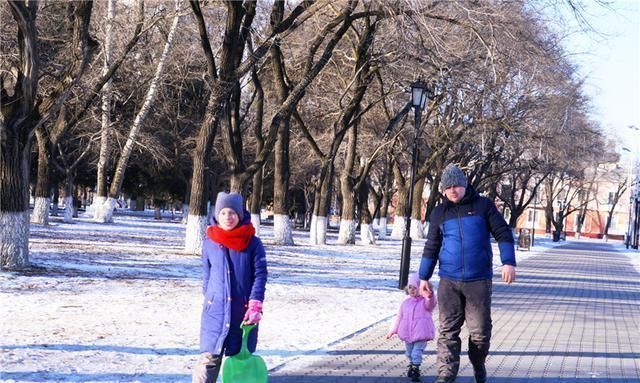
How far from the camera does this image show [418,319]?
8734 mm

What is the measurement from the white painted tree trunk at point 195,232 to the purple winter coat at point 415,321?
12.8m

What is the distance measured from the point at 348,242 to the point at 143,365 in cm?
2757

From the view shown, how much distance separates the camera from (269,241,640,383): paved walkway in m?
8.89

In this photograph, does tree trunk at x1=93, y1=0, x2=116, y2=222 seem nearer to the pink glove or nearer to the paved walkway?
the paved walkway

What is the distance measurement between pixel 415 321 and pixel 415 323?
0.02 meters

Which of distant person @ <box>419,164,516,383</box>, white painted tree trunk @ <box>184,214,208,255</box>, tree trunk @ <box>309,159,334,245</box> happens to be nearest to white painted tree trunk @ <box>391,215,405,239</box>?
tree trunk @ <box>309,159,334,245</box>

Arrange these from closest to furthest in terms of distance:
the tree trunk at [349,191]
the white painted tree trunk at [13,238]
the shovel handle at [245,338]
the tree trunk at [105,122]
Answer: the shovel handle at [245,338] → the white painted tree trunk at [13,238] → the tree trunk at [105,122] → the tree trunk at [349,191]

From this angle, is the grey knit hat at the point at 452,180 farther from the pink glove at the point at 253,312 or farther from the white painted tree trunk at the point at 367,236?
the white painted tree trunk at the point at 367,236

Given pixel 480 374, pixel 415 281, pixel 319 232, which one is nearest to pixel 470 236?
pixel 415 281

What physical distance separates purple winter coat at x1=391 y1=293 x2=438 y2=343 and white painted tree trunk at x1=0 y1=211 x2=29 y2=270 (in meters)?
8.39

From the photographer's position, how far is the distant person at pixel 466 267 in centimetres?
779

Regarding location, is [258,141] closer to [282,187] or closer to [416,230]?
[282,187]

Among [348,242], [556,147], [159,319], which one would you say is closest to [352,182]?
[348,242]

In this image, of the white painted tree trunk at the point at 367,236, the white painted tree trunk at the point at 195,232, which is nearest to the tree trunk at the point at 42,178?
the white painted tree trunk at the point at 195,232
